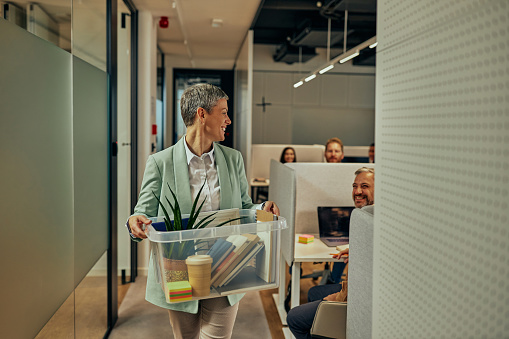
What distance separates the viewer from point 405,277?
103cm

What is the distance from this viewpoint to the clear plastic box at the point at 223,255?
1.28m

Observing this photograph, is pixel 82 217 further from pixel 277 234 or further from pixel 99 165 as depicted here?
pixel 277 234

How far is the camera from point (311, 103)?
922 cm

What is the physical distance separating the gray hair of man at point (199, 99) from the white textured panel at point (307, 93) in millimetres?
7496

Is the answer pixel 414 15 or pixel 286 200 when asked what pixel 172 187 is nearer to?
pixel 414 15

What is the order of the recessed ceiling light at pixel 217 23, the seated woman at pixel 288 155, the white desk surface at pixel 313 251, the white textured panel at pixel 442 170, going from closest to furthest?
the white textured panel at pixel 442 170
the white desk surface at pixel 313 251
the recessed ceiling light at pixel 217 23
the seated woman at pixel 288 155

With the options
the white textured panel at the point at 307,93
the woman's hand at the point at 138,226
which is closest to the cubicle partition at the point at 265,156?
the white textured panel at the point at 307,93

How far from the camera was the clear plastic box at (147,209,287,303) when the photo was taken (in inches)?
50.4

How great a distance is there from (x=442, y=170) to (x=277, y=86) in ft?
27.4

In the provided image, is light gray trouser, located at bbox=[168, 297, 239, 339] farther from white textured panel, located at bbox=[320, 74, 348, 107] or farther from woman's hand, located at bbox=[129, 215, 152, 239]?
white textured panel, located at bbox=[320, 74, 348, 107]

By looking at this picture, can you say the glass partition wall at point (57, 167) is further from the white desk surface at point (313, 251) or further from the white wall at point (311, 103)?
the white wall at point (311, 103)

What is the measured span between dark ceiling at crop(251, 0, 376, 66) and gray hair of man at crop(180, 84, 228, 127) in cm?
326

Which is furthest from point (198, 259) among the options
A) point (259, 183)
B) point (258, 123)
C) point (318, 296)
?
point (258, 123)

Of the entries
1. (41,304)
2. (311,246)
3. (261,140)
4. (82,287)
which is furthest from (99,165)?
(261,140)
